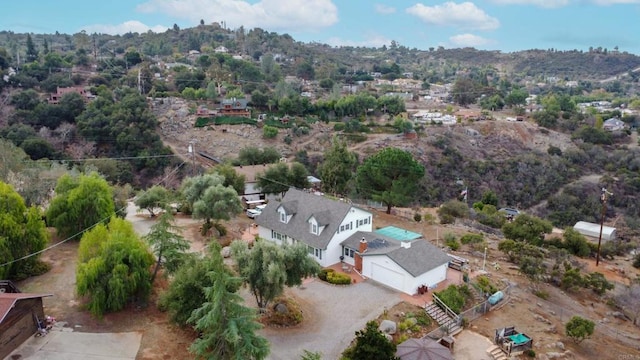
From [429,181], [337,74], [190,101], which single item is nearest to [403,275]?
[429,181]

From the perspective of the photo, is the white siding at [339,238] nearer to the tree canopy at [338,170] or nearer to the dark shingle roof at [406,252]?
the dark shingle roof at [406,252]

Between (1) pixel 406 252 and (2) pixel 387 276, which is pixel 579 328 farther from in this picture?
(2) pixel 387 276

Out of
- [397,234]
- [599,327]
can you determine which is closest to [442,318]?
[397,234]

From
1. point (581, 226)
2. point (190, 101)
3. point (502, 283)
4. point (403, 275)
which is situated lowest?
point (581, 226)

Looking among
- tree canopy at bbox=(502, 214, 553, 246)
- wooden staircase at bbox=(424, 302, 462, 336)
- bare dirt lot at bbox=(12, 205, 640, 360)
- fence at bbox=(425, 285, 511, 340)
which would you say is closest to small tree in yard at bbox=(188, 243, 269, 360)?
bare dirt lot at bbox=(12, 205, 640, 360)

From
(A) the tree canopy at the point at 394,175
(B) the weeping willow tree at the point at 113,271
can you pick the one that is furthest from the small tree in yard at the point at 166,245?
(A) the tree canopy at the point at 394,175

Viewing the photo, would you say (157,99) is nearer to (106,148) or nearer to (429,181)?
(106,148)
